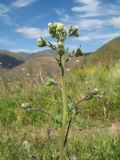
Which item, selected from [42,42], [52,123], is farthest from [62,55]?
[52,123]

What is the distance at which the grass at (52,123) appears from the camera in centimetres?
648

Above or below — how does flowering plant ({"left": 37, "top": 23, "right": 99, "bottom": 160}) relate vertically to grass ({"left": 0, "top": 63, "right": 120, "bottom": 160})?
above

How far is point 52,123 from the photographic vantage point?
1048 centimetres

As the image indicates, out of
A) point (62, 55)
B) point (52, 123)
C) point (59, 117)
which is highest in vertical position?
point (62, 55)

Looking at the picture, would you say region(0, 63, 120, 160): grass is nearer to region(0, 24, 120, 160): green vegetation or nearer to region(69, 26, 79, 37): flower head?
region(0, 24, 120, 160): green vegetation

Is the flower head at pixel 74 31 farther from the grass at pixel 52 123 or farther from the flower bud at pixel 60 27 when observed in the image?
the grass at pixel 52 123

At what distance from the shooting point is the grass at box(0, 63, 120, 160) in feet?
21.3

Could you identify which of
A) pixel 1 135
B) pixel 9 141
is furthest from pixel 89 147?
pixel 1 135

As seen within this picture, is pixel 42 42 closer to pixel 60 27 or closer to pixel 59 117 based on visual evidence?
pixel 60 27

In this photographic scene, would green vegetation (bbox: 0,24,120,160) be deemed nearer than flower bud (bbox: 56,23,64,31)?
No

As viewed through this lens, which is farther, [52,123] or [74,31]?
[52,123]

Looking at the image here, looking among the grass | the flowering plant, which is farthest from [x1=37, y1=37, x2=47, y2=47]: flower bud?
the grass

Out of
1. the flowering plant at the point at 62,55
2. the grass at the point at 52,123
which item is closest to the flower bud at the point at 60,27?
the flowering plant at the point at 62,55

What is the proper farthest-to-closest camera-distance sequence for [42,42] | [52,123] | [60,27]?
[52,123] < [42,42] < [60,27]
